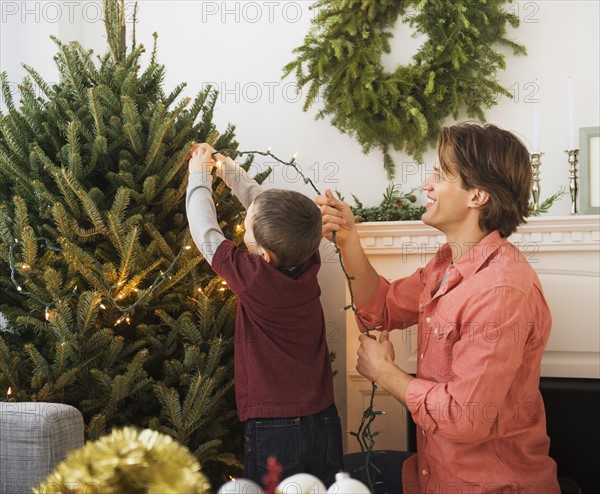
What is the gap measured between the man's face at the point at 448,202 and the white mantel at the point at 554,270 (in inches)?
24.0

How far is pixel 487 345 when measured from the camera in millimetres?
1641

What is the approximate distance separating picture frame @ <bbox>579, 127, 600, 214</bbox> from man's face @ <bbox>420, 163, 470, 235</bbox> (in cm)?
91

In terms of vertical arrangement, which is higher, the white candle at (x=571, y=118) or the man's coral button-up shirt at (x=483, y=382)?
the white candle at (x=571, y=118)

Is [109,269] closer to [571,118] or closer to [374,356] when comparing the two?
[374,356]

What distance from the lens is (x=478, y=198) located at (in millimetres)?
1876

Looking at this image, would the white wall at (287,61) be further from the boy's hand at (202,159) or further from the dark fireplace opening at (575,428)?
the boy's hand at (202,159)

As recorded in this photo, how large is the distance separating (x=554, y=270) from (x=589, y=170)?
1.40ft

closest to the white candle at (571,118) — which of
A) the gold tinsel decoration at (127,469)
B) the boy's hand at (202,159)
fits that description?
the boy's hand at (202,159)

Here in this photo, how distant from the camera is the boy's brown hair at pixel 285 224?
6.07 feet

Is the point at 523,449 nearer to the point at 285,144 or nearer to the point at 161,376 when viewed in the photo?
the point at 161,376

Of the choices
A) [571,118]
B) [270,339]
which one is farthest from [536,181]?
[270,339]

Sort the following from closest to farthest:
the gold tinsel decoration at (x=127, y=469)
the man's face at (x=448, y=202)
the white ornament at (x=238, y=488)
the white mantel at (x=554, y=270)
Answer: the gold tinsel decoration at (x=127, y=469) → the white ornament at (x=238, y=488) → the man's face at (x=448, y=202) → the white mantel at (x=554, y=270)

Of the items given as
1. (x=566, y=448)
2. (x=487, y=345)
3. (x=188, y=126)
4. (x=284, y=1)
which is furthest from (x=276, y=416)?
(x=284, y=1)

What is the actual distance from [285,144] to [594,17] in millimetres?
1410
